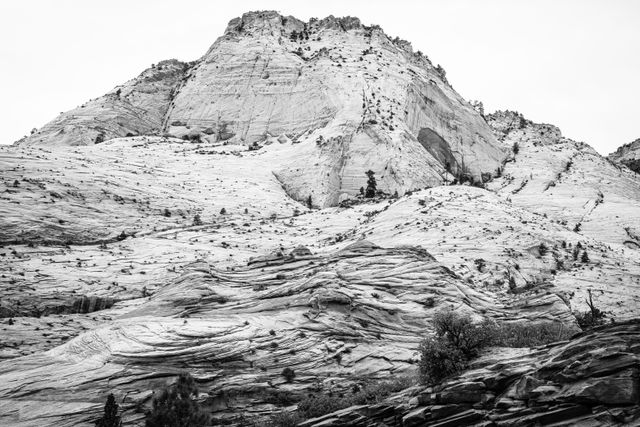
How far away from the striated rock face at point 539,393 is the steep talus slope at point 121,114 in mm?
69635

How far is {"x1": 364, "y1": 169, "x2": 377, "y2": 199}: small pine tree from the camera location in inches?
2901

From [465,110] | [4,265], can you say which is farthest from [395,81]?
[4,265]

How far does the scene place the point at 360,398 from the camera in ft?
102

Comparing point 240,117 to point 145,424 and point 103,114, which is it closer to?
point 103,114

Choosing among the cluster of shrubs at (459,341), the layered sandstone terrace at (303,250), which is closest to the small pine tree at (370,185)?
the layered sandstone terrace at (303,250)

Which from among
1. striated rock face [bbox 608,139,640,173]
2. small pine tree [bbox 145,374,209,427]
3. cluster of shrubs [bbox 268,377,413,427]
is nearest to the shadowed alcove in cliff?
striated rock face [bbox 608,139,640,173]

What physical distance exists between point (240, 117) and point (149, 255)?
4809cm

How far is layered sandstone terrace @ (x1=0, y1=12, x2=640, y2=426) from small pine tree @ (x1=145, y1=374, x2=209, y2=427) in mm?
2178

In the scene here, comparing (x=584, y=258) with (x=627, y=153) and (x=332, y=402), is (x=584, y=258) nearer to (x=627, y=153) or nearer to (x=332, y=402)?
(x=332, y=402)

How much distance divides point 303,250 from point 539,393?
83.0 ft

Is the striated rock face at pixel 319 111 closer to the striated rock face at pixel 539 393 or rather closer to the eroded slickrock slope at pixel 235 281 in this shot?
the eroded slickrock slope at pixel 235 281

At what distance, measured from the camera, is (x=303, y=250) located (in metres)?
48.5

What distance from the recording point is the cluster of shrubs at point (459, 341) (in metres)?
30.0

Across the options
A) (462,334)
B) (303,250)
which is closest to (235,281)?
(303,250)
